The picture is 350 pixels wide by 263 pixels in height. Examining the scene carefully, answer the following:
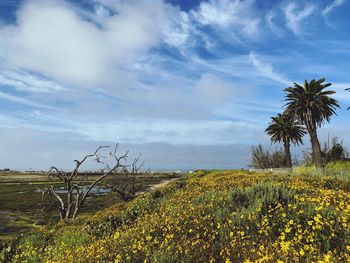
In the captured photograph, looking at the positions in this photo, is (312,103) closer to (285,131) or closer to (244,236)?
(285,131)

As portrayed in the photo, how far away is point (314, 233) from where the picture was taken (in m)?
6.69

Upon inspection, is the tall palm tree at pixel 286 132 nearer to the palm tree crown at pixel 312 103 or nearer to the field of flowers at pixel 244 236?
the palm tree crown at pixel 312 103

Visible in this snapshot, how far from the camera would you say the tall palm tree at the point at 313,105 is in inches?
1893

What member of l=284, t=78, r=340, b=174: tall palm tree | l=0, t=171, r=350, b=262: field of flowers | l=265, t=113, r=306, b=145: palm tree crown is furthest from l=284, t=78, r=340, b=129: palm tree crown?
l=0, t=171, r=350, b=262: field of flowers

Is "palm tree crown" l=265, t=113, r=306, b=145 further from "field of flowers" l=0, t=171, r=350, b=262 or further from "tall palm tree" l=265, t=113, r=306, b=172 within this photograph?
"field of flowers" l=0, t=171, r=350, b=262

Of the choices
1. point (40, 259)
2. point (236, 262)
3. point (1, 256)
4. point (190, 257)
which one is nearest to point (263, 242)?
point (236, 262)

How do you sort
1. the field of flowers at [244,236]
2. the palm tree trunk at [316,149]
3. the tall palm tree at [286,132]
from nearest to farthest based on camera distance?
the field of flowers at [244,236] < the palm tree trunk at [316,149] < the tall palm tree at [286,132]

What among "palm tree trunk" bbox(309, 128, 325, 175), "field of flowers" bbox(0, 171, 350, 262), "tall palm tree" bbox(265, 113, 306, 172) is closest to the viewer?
"field of flowers" bbox(0, 171, 350, 262)

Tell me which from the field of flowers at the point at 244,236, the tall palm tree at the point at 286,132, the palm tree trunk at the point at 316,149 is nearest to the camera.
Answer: the field of flowers at the point at 244,236

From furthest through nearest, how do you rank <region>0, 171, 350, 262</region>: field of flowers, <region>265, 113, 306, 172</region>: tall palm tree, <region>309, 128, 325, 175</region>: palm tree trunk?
<region>265, 113, 306, 172</region>: tall palm tree
<region>309, 128, 325, 175</region>: palm tree trunk
<region>0, 171, 350, 262</region>: field of flowers

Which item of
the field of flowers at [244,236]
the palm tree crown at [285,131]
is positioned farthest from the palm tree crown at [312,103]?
the field of flowers at [244,236]

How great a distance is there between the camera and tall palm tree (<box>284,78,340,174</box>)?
158ft

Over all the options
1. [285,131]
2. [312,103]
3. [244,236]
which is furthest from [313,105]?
[244,236]

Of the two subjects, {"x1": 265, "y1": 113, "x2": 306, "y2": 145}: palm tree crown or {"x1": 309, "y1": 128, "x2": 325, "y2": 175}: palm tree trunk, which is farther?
{"x1": 265, "y1": 113, "x2": 306, "y2": 145}: palm tree crown
